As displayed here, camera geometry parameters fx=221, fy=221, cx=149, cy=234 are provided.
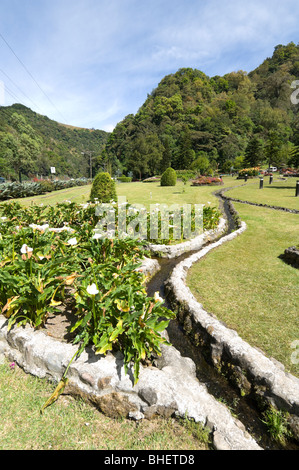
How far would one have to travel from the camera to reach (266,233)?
27.6 ft

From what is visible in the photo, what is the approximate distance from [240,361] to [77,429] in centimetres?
191

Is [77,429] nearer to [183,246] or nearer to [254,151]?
[183,246]

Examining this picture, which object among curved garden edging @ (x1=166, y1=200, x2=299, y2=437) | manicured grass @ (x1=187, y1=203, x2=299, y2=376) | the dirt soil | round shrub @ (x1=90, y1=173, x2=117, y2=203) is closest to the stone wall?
curved garden edging @ (x1=166, y1=200, x2=299, y2=437)

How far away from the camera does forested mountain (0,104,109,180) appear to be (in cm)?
3584

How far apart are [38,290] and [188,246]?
525 centimetres

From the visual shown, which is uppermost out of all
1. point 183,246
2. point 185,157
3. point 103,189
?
point 185,157

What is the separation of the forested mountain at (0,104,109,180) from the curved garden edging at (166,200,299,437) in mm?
31830

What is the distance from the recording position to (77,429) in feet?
6.74

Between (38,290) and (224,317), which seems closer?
(38,290)

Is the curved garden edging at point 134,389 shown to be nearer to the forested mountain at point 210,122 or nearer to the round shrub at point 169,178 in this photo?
the round shrub at point 169,178

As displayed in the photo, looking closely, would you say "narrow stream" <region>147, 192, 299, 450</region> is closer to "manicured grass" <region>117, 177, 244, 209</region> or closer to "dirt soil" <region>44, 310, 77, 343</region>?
"dirt soil" <region>44, 310, 77, 343</region>

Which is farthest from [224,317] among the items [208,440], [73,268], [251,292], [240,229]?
[240,229]

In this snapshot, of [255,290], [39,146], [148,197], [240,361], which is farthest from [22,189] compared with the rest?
[39,146]
